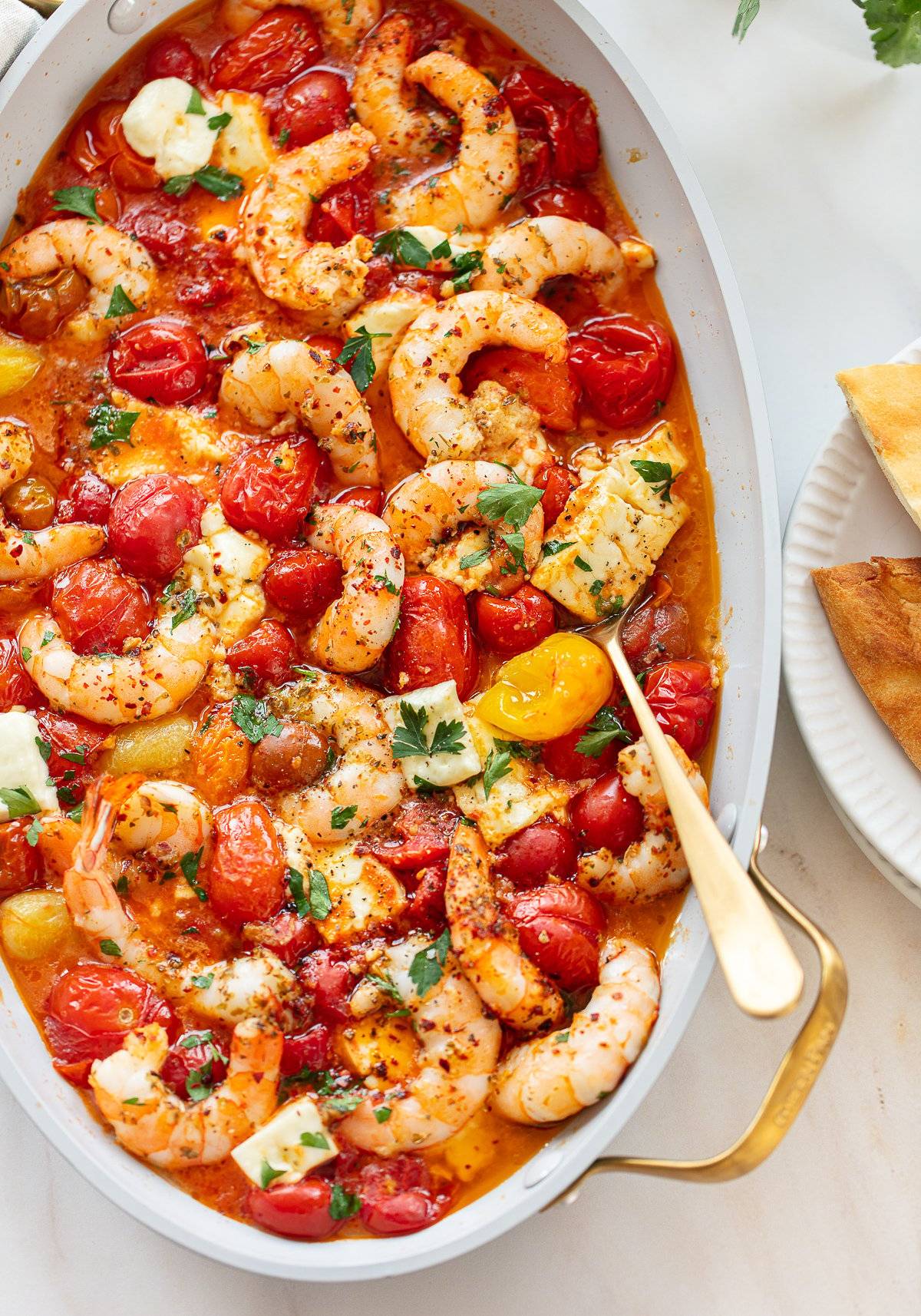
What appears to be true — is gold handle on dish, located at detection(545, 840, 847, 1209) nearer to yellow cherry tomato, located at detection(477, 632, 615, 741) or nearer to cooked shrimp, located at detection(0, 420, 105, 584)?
yellow cherry tomato, located at detection(477, 632, 615, 741)

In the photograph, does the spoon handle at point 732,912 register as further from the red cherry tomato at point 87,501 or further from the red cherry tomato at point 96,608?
the red cherry tomato at point 87,501

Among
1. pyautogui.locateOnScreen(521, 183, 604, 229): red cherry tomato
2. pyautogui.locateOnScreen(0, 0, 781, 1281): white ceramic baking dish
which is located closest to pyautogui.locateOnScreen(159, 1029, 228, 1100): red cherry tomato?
pyautogui.locateOnScreen(0, 0, 781, 1281): white ceramic baking dish

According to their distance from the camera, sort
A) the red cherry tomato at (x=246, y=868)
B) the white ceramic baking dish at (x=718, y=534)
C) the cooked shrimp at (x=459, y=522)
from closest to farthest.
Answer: the white ceramic baking dish at (x=718, y=534), the red cherry tomato at (x=246, y=868), the cooked shrimp at (x=459, y=522)

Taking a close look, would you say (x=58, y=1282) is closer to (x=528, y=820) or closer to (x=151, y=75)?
(x=528, y=820)

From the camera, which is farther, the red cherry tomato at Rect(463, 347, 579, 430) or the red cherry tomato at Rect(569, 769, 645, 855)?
the red cherry tomato at Rect(463, 347, 579, 430)

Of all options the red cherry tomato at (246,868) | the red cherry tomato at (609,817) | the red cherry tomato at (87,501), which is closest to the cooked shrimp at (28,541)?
the red cherry tomato at (87,501)

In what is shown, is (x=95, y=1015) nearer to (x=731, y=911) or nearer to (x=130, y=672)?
(x=130, y=672)
